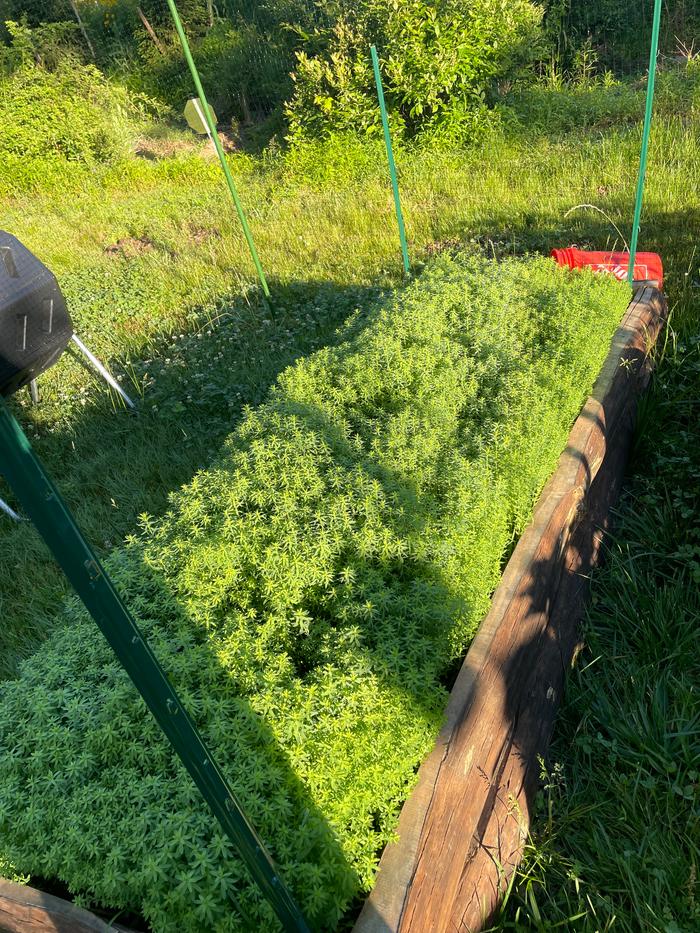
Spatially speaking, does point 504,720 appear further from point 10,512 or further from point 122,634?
point 10,512

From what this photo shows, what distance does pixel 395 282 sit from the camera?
206 inches

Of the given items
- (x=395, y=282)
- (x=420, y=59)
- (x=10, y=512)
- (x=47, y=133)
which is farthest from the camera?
(x=47, y=133)

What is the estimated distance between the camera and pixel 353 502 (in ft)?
6.96

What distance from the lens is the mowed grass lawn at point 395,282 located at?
223 centimetres

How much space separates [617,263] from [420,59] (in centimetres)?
523

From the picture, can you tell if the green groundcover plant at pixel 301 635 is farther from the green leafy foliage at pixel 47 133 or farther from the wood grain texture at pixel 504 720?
the green leafy foliage at pixel 47 133

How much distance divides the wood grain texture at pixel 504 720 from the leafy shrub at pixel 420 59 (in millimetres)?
6318

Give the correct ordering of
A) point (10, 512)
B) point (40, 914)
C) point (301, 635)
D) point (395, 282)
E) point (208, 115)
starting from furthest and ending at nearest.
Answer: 1. point (395, 282)
2. point (208, 115)
3. point (10, 512)
4. point (301, 635)
5. point (40, 914)

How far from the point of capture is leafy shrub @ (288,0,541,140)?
787 centimetres

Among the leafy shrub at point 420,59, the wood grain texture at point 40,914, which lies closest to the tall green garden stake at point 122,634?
the wood grain texture at point 40,914

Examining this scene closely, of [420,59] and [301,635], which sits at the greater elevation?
[301,635]

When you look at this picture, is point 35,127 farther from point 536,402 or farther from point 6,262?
point 536,402

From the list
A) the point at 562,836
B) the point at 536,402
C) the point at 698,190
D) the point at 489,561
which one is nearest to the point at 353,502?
the point at 489,561

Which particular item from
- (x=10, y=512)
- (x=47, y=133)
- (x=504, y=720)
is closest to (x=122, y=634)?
(x=504, y=720)
